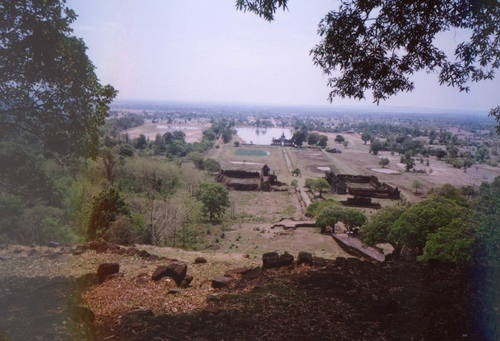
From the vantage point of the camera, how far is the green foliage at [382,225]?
55.9 feet

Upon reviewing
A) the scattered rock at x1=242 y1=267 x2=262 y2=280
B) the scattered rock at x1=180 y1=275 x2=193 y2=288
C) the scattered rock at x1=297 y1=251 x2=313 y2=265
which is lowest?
the scattered rock at x1=180 y1=275 x2=193 y2=288

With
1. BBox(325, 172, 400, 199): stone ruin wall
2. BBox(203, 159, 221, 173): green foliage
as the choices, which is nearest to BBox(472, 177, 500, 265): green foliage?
BBox(325, 172, 400, 199): stone ruin wall

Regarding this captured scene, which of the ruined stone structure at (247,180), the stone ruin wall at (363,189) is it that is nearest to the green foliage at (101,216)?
the ruined stone structure at (247,180)

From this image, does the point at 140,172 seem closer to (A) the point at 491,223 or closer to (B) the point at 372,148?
(A) the point at 491,223

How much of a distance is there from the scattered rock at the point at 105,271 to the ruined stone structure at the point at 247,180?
38697mm

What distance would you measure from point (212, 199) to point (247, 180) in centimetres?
1723

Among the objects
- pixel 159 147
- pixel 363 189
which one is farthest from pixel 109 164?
pixel 159 147

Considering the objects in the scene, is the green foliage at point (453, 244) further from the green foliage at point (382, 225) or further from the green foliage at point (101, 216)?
the green foliage at point (101, 216)

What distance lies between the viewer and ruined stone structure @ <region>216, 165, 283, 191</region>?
4694 centimetres

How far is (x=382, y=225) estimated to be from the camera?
1734 cm

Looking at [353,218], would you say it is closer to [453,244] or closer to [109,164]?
[453,244]

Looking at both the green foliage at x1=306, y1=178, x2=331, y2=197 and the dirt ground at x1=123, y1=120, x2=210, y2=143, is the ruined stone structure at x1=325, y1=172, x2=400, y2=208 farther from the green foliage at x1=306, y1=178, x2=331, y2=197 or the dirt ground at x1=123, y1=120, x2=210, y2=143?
the dirt ground at x1=123, y1=120, x2=210, y2=143

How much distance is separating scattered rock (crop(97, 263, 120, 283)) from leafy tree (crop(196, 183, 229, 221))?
2334 centimetres

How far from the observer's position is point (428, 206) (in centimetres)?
1366
